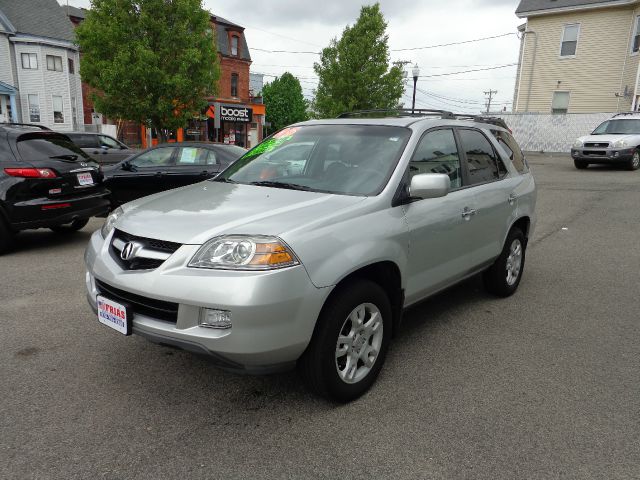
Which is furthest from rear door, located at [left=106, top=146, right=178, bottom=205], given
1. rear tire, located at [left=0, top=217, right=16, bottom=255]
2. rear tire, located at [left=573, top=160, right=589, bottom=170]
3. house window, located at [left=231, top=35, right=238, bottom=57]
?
house window, located at [left=231, top=35, right=238, bottom=57]

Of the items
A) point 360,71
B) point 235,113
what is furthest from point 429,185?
point 235,113

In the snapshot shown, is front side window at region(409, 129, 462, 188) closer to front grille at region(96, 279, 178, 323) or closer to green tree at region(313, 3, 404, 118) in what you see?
front grille at region(96, 279, 178, 323)

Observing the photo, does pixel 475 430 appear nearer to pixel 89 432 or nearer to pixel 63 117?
pixel 89 432

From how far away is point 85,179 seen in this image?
675 cm

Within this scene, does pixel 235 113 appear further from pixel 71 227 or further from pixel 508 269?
pixel 508 269

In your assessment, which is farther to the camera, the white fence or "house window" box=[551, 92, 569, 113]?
"house window" box=[551, 92, 569, 113]

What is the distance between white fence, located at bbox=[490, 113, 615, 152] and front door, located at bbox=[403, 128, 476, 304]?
23.5m

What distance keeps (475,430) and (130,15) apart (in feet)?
56.5

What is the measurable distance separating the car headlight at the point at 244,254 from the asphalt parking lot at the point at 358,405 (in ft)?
3.12

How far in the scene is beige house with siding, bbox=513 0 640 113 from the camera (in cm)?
2464

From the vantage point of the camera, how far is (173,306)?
2.63 metres

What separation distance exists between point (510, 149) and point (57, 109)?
36136 millimetres

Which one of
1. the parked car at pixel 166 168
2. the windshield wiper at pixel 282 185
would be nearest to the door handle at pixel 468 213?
the windshield wiper at pixel 282 185

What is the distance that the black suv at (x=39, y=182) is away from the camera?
6133 mm
